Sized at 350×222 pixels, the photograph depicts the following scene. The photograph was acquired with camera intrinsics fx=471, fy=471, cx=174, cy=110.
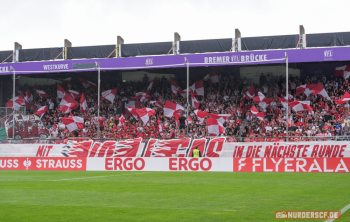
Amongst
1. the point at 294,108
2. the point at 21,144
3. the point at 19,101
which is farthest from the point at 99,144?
the point at 19,101

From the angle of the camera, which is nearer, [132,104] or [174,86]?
[174,86]

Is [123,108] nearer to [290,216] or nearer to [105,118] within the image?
[105,118]

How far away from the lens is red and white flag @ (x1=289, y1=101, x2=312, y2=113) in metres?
34.5

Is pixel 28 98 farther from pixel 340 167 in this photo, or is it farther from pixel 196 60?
pixel 340 167

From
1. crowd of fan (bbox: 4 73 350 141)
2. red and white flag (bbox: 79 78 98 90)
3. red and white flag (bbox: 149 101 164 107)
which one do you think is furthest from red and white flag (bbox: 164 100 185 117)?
red and white flag (bbox: 79 78 98 90)

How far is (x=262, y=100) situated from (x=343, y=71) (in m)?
7.41

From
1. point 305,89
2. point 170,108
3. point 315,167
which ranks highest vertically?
point 305,89

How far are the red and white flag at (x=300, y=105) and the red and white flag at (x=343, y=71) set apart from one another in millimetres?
5583

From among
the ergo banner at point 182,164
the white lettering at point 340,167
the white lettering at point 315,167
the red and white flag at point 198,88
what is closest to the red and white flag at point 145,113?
the red and white flag at point 198,88

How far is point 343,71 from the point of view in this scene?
3844cm

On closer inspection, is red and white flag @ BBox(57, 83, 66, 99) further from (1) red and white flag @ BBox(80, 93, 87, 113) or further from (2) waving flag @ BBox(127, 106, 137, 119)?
(2) waving flag @ BBox(127, 106, 137, 119)

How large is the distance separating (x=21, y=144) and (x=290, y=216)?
26.7m

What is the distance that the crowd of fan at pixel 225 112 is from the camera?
112 feet

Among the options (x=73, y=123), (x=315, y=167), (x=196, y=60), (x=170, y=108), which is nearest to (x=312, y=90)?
(x=196, y=60)
